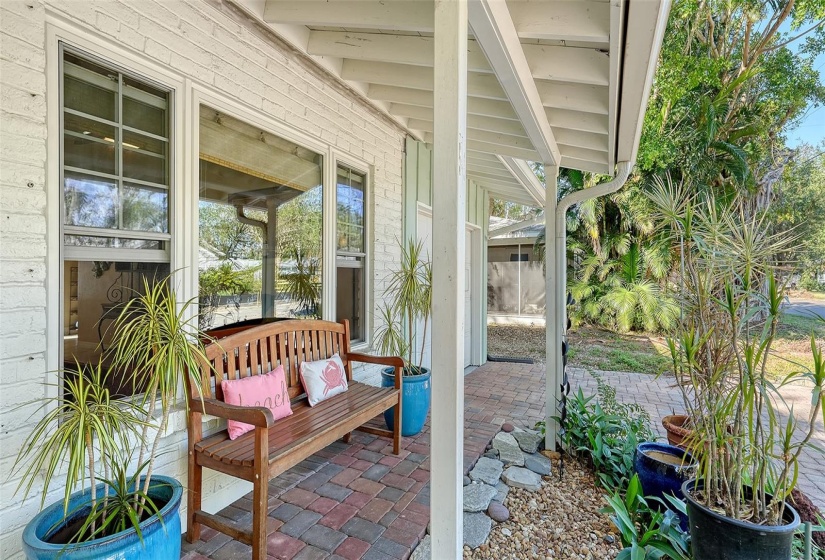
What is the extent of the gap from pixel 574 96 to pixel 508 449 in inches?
99.3

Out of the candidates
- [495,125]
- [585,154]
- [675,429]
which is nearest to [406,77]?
[495,125]

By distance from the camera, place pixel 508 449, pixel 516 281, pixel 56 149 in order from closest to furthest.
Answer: pixel 56 149, pixel 508 449, pixel 516 281

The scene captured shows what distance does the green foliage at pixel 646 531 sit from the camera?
5.63 feet

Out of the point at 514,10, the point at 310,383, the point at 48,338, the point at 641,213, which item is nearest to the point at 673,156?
the point at 641,213

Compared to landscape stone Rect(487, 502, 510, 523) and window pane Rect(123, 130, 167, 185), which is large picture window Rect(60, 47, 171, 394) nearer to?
window pane Rect(123, 130, 167, 185)

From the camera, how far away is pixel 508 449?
306 cm

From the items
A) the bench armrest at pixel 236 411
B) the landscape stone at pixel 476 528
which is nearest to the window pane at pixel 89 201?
the bench armrest at pixel 236 411

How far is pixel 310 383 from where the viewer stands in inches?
102

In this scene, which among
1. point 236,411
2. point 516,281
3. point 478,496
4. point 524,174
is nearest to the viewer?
point 236,411

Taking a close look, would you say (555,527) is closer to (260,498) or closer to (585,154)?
(260,498)

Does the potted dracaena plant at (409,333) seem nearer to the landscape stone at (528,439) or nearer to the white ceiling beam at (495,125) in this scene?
the landscape stone at (528,439)

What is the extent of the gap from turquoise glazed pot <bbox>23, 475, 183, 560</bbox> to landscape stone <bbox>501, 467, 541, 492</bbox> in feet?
6.34

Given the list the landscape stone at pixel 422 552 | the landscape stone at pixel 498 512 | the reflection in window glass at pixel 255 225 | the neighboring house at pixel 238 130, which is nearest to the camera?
the neighboring house at pixel 238 130

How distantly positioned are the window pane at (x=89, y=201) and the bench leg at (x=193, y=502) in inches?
45.4
